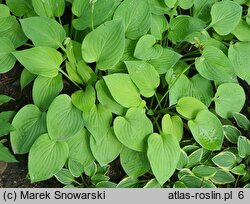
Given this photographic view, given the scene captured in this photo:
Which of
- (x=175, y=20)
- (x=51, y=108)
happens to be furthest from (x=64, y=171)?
(x=175, y=20)

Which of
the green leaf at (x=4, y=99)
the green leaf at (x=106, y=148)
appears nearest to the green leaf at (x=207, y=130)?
the green leaf at (x=106, y=148)

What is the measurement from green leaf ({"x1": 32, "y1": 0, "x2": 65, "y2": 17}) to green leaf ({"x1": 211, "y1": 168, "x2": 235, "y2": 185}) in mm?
960

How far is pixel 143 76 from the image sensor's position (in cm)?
156

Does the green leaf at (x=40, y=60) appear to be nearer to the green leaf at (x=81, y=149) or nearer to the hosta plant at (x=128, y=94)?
the hosta plant at (x=128, y=94)

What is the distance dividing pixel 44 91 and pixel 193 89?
63 centimetres

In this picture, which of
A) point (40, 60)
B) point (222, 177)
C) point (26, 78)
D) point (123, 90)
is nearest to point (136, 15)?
point (123, 90)

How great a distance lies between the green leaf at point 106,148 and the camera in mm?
1547

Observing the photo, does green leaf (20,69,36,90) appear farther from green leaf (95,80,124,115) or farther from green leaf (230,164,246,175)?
green leaf (230,164,246,175)

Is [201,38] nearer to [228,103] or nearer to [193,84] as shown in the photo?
[193,84]

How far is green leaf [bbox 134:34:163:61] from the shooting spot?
1.58 m

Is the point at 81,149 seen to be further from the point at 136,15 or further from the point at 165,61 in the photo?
the point at 136,15

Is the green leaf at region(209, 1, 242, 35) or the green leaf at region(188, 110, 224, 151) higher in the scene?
the green leaf at region(209, 1, 242, 35)

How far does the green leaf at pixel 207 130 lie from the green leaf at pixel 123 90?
9.9 inches

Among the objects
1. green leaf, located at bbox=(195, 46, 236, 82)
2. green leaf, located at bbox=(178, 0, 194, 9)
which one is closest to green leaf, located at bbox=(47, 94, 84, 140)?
green leaf, located at bbox=(195, 46, 236, 82)
